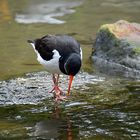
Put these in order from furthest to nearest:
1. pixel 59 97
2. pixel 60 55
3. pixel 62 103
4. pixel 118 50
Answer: pixel 118 50 → pixel 59 97 → pixel 62 103 → pixel 60 55

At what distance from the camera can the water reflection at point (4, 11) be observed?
14572mm

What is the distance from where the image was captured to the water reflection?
574 inches

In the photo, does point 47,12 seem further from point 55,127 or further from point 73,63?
point 55,127

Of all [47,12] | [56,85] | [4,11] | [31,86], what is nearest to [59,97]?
[56,85]

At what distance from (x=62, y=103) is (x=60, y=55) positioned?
2.58ft

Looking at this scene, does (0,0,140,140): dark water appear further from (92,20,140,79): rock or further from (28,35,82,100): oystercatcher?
(28,35,82,100): oystercatcher

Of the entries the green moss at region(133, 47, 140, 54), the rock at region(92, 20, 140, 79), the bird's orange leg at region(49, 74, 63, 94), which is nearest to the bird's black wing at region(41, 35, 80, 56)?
the bird's orange leg at region(49, 74, 63, 94)

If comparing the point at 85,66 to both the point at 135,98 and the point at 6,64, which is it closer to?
the point at 6,64

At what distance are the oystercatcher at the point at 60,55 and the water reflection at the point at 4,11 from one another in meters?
6.37

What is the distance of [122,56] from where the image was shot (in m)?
10.0

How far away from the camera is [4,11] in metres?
15.7

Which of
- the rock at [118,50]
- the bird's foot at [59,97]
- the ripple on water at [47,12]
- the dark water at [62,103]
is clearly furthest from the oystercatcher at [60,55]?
the ripple on water at [47,12]

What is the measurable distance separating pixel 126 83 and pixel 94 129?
7.59ft

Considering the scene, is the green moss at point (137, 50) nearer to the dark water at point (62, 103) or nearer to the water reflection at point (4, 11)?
the dark water at point (62, 103)
